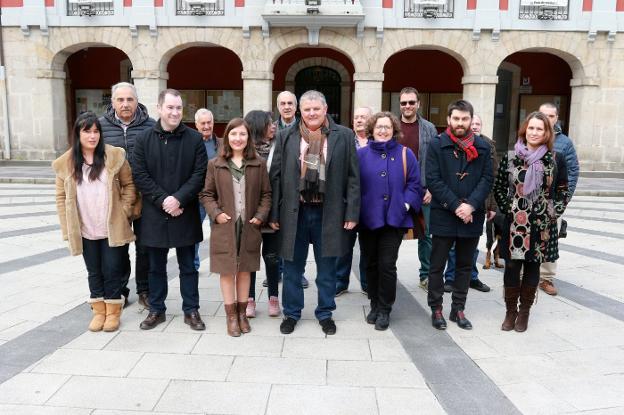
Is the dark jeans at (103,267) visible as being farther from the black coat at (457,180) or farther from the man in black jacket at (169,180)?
the black coat at (457,180)

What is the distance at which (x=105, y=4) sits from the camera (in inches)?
551

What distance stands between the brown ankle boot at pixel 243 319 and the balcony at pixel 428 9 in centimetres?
1195

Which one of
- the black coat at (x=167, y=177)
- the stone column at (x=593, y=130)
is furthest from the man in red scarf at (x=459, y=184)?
the stone column at (x=593, y=130)

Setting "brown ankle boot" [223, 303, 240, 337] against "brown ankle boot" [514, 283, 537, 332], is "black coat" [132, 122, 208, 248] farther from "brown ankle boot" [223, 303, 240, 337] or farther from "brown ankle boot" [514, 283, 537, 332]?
"brown ankle boot" [514, 283, 537, 332]

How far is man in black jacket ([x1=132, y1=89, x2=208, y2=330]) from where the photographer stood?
3.66 m

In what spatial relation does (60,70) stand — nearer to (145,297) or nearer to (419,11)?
(419,11)

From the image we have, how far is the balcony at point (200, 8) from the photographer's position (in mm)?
13805

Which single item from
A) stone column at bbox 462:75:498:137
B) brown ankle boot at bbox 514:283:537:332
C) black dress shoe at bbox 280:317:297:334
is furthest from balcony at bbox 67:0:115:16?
brown ankle boot at bbox 514:283:537:332

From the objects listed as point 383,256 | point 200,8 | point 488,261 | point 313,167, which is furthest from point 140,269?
point 200,8

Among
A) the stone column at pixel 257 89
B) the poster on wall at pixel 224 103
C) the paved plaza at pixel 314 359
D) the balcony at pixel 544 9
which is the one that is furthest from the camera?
the poster on wall at pixel 224 103

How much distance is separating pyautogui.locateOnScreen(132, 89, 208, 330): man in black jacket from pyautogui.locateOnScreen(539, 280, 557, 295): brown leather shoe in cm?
314

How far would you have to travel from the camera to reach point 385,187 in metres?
3.84

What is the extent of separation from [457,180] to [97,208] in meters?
2.62

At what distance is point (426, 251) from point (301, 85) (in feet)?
43.9
